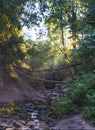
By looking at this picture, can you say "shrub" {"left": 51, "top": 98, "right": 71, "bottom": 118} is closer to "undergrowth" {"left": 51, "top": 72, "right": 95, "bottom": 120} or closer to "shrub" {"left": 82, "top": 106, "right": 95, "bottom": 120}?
"undergrowth" {"left": 51, "top": 72, "right": 95, "bottom": 120}

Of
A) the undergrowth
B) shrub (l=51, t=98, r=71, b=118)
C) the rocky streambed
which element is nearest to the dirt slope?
the rocky streambed

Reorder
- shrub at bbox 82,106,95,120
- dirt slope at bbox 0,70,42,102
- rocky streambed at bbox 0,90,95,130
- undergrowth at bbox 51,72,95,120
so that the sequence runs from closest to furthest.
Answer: rocky streambed at bbox 0,90,95,130 < shrub at bbox 82,106,95,120 < undergrowth at bbox 51,72,95,120 < dirt slope at bbox 0,70,42,102

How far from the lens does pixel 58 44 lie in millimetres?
22594

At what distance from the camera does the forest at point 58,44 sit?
Result: 12.2 meters

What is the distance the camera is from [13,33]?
56.5ft

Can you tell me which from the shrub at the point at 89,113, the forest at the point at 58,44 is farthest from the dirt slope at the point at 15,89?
the shrub at the point at 89,113

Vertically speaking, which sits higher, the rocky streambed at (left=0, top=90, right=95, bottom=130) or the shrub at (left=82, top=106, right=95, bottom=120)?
the shrub at (left=82, top=106, right=95, bottom=120)

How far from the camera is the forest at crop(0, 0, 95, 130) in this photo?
40.2 ft

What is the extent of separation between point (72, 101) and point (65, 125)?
87.7 inches

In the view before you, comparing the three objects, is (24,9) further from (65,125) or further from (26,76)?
(65,125)

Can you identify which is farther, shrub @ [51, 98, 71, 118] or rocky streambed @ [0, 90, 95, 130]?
shrub @ [51, 98, 71, 118]

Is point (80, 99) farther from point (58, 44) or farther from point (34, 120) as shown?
point (58, 44)

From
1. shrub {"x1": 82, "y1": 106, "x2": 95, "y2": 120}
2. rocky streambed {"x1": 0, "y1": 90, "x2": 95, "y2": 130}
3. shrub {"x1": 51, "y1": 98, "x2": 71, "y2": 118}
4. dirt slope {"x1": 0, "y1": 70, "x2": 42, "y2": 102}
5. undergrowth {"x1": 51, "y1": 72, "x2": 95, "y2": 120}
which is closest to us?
rocky streambed {"x1": 0, "y1": 90, "x2": 95, "y2": 130}

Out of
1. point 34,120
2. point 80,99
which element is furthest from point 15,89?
point 80,99
